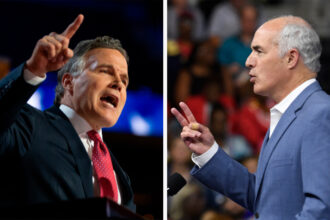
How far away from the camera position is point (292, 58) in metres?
2.42

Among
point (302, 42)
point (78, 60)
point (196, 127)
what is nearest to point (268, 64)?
point (302, 42)

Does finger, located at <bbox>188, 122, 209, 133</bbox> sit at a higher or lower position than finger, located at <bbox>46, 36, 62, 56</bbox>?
lower

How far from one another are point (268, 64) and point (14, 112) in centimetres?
102

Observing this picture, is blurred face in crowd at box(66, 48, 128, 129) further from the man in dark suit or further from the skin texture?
the skin texture

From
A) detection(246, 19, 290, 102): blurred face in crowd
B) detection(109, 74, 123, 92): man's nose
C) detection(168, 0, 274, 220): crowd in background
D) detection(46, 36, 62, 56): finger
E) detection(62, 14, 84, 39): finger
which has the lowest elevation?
detection(168, 0, 274, 220): crowd in background

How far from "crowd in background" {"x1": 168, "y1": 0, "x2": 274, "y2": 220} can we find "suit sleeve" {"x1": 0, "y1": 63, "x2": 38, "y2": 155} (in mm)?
4032

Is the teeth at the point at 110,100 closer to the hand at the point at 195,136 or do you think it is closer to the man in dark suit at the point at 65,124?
the man in dark suit at the point at 65,124

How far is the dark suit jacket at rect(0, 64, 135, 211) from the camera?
213cm

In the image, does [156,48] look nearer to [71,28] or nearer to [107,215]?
[71,28]

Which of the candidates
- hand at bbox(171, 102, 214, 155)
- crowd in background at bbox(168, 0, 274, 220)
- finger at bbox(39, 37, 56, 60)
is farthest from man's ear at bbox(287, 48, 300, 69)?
crowd in background at bbox(168, 0, 274, 220)

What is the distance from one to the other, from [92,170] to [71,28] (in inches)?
21.9

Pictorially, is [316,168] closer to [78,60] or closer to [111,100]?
[111,100]

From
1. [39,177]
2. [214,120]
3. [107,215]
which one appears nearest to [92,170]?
[39,177]

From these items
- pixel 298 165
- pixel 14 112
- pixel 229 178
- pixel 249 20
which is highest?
pixel 249 20
